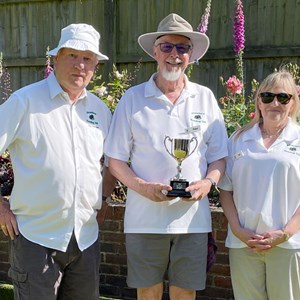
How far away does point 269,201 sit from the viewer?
3043mm

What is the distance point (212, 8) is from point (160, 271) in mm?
5109

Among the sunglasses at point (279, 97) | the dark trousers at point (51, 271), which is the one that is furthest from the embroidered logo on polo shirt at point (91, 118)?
the sunglasses at point (279, 97)

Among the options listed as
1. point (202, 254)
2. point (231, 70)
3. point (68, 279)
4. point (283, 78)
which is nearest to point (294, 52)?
point (231, 70)

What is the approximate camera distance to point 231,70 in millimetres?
7422

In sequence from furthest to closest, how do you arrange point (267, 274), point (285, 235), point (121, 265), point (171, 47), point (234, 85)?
point (234, 85) < point (121, 265) < point (171, 47) < point (267, 274) < point (285, 235)

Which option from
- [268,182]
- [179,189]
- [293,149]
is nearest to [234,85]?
[293,149]

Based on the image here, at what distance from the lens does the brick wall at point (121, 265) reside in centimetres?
415

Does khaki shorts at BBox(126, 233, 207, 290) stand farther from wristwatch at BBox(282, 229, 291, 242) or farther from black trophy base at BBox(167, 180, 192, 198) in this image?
wristwatch at BBox(282, 229, 291, 242)

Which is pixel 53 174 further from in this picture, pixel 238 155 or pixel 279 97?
pixel 279 97

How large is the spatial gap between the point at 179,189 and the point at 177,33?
101 centimetres

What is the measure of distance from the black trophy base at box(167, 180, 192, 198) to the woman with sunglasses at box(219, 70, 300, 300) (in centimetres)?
38

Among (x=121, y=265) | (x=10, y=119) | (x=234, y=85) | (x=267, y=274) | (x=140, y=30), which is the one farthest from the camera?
(x=140, y=30)

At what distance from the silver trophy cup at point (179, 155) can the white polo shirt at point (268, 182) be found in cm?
33

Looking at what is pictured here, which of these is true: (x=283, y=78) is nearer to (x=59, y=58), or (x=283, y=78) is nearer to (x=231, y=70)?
(x=59, y=58)
